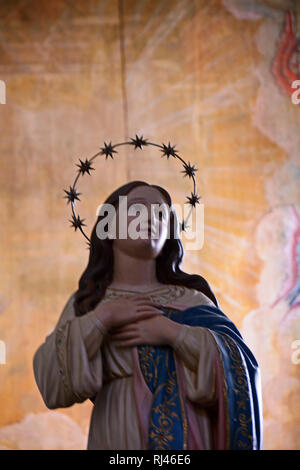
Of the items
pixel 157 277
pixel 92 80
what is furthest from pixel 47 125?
pixel 157 277

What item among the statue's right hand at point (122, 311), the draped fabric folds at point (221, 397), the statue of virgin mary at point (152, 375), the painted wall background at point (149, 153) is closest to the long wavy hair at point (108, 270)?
the statue of virgin mary at point (152, 375)

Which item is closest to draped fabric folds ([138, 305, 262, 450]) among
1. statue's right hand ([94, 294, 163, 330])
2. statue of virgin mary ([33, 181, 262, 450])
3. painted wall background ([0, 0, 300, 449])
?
statue of virgin mary ([33, 181, 262, 450])

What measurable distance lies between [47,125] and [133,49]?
38.0 inches

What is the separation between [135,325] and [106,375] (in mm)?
230

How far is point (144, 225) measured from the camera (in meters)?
3.85

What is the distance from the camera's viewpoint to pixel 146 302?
3.70m

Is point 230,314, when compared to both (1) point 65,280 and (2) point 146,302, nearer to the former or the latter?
(1) point 65,280

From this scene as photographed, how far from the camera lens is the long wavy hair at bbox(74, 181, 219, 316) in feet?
12.4

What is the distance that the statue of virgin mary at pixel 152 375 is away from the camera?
3.47m

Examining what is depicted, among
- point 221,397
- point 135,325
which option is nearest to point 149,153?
point 135,325

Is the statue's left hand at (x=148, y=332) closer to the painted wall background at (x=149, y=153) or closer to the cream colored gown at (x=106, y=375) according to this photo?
the cream colored gown at (x=106, y=375)

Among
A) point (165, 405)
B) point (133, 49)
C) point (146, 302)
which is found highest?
point (133, 49)

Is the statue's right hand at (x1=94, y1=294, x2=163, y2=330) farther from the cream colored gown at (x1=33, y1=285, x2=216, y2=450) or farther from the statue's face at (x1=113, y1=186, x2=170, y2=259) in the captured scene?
the statue's face at (x1=113, y1=186, x2=170, y2=259)

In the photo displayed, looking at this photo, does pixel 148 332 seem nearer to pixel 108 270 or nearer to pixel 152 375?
pixel 152 375
